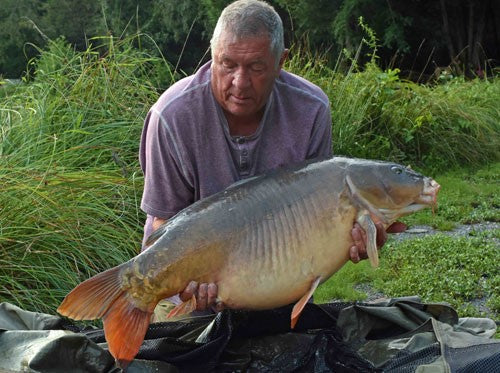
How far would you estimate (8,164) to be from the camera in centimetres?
367

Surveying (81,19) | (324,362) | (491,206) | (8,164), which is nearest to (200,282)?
(324,362)

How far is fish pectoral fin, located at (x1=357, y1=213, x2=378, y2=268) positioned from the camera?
1.95 meters

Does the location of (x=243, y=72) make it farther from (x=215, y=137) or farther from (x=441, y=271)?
(x=441, y=271)

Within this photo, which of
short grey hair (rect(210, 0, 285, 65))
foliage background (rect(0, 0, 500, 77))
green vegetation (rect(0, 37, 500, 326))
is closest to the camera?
short grey hair (rect(210, 0, 285, 65))

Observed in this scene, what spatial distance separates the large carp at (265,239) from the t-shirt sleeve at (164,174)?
0.35 meters

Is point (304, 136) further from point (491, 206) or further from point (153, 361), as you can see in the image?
point (491, 206)

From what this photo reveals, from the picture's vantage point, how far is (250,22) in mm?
2084

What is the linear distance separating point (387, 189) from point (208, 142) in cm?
61

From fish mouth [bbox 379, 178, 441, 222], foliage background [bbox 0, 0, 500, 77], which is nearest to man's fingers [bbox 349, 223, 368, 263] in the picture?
fish mouth [bbox 379, 178, 441, 222]

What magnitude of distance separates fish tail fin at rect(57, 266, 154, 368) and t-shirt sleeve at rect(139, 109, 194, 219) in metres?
0.50

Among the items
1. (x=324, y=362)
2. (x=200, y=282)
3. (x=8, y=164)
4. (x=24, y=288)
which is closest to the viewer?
(x=200, y=282)

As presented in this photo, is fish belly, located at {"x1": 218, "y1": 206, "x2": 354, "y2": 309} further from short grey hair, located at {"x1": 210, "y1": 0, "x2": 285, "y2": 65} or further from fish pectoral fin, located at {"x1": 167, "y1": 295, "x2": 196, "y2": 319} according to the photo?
short grey hair, located at {"x1": 210, "y1": 0, "x2": 285, "y2": 65}

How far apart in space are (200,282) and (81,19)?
23229 millimetres

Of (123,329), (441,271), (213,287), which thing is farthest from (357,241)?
(441,271)
